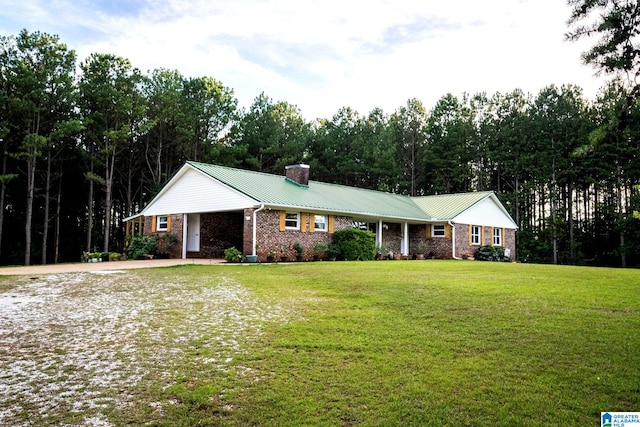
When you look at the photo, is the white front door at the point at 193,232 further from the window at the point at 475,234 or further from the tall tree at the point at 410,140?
the tall tree at the point at 410,140

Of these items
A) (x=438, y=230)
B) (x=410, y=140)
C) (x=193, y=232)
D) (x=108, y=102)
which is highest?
(x=410, y=140)

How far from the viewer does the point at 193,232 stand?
2388 cm

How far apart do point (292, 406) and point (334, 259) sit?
18.4 m

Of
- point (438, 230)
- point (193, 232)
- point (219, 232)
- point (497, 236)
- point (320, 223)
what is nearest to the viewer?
point (320, 223)

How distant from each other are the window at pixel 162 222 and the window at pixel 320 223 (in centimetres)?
769

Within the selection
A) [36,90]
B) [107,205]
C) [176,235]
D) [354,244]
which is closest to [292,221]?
[354,244]

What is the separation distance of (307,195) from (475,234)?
12.5 metres

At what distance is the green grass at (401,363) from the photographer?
4.08 metres

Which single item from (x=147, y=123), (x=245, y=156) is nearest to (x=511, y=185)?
(x=245, y=156)

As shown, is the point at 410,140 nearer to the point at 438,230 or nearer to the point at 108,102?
the point at 438,230

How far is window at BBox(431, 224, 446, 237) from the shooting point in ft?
93.7

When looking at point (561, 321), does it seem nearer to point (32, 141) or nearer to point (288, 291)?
point (288, 291)

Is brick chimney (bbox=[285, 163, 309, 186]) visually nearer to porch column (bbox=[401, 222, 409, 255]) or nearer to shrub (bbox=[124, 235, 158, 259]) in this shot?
porch column (bbox=[401, 222, 409, 255])

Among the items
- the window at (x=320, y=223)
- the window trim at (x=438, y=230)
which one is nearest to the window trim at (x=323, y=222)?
the window at (x=320, y=223)
